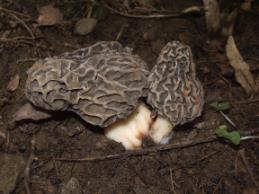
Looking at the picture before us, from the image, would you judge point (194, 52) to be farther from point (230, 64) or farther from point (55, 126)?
point (55, 126)

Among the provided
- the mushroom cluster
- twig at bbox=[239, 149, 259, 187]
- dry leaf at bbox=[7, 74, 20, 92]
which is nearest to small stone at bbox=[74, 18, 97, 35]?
the mushroom cluster

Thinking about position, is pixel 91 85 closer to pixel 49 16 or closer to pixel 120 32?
pixel 120 32

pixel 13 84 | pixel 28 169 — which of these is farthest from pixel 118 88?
pixel 13 84

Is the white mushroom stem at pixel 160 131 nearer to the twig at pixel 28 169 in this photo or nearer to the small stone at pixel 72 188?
the small stone at pixel 72 188

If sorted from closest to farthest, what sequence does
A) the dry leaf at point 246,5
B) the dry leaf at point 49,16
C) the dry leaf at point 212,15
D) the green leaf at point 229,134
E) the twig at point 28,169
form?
1. the twig at point 28,169
2. the green leaf at point 229,134
3. the dry leaf at point 49,16
4. the dry leaf at point 212,15
5. the dry leaf at point 246,5

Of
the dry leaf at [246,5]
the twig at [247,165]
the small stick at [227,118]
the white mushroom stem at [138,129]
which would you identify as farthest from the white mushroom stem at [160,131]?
the dry leaf at [246,5]

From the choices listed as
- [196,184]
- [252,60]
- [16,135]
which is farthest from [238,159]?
[16,135]

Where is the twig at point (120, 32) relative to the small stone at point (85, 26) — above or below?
below
